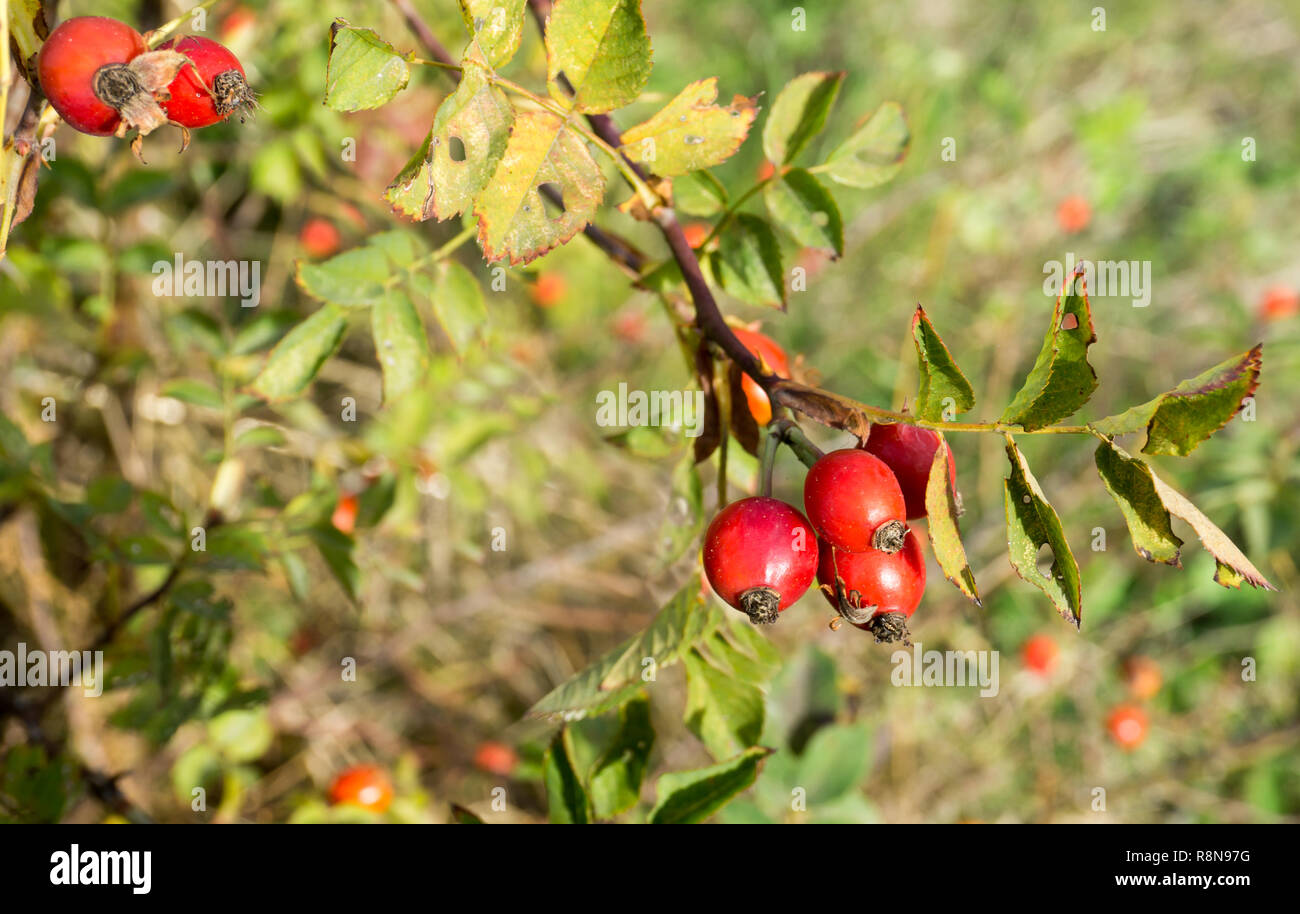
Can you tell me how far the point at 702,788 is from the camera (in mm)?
1185

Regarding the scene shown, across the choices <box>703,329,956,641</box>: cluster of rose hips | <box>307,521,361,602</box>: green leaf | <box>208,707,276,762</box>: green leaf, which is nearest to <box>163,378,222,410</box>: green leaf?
<box>307,521,361,602</box>: green leaf

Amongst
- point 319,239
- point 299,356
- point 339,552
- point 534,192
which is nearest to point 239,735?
point 339,552

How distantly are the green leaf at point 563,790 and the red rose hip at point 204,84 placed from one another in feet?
3.22

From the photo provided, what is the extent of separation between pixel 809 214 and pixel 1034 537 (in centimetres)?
63

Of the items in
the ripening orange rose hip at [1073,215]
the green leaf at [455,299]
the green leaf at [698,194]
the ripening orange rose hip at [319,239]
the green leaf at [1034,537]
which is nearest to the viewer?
the green leaf at [1034,537]

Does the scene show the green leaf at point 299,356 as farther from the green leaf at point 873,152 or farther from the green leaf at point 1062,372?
the green leaf at point 1062,372

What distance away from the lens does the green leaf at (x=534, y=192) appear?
0.96 meters

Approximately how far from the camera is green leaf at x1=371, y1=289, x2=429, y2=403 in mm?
1455

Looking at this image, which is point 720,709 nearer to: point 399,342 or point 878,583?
point 878,583

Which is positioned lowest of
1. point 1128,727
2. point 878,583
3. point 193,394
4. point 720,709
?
point 1128,727

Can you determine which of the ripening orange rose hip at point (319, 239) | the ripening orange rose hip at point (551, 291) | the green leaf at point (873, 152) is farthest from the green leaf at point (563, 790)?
the ripening orange rose hip at point (551, 291)
